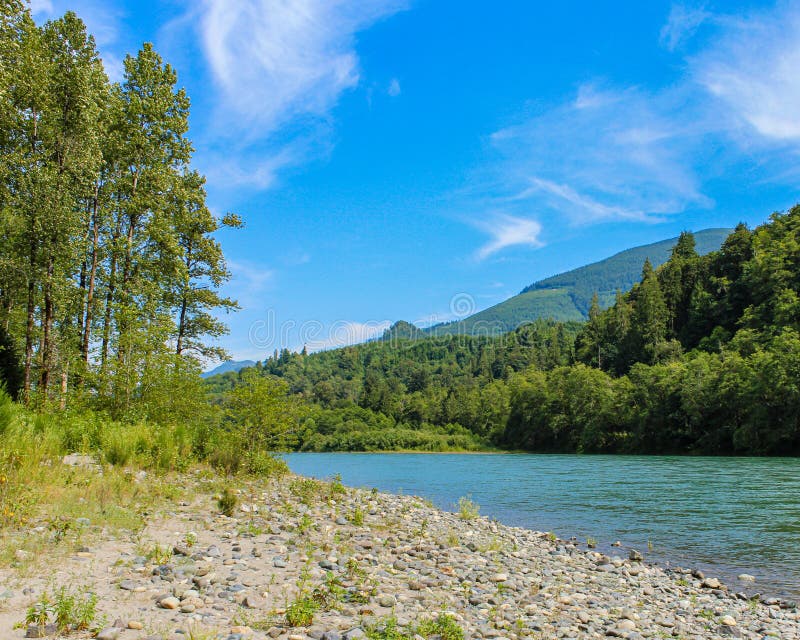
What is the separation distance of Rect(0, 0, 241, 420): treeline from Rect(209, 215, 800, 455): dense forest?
488 cm

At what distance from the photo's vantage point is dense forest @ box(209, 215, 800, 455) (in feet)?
213

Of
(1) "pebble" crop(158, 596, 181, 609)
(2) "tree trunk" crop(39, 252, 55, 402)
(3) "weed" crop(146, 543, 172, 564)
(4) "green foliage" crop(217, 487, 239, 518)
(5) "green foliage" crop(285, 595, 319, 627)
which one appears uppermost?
(2) "tree trunk" crop(39, 252, 55, 402)

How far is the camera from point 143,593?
6.82 metres

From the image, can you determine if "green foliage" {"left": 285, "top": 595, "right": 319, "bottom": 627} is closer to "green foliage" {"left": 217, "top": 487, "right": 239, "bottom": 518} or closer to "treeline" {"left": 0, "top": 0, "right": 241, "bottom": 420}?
"green foliage" {"left": 217, "top": 487, "right": 239, "bottom": 518}

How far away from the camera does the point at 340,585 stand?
8.00 m

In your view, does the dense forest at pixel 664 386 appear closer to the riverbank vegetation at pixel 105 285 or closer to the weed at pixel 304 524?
the riverbank vegetation at pixel 105 285

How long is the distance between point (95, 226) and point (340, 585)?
21369 mm

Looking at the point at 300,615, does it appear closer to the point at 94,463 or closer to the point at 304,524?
the point at 304,524

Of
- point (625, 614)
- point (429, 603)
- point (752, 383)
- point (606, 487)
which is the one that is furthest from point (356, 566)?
point (752, 383)

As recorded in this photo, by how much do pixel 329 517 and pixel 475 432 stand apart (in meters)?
143

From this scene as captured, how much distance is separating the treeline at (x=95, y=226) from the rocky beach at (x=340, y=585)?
7934 millimetres

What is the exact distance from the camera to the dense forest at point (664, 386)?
65.0 meters

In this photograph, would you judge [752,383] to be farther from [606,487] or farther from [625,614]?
[625,614]

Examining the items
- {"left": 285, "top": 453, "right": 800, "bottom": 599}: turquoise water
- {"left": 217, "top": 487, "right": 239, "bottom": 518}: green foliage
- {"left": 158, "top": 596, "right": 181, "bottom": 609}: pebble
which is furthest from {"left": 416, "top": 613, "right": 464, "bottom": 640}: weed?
{"left": 285, "top": 453, "right": 800, "bottom": 599}: turquoise water
